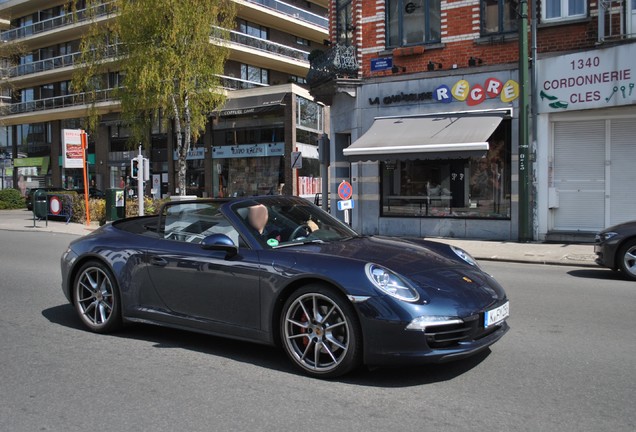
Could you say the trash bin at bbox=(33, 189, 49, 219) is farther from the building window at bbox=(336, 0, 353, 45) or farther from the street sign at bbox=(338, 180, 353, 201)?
the street sign at bbox=(338, 180, 353, 201)

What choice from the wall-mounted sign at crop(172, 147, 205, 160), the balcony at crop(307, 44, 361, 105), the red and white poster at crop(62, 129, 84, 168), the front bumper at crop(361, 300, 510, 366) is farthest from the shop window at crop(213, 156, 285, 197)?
the front bumper at crop(361, 300, 510, 366)

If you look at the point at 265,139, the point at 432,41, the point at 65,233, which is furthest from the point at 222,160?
the point at 432,41

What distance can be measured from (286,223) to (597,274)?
23.2 ft

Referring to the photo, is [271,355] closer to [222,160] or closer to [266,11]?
[222,160]

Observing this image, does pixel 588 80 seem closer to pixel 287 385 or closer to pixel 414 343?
pixel 414 343

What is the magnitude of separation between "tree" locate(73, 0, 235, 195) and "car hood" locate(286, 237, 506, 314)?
770 inches

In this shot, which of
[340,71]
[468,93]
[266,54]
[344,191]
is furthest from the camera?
[266,54]

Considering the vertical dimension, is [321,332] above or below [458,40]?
below

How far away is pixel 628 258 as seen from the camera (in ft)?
30.2

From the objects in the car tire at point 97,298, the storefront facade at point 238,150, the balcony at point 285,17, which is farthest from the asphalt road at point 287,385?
the balcony at point 285,17

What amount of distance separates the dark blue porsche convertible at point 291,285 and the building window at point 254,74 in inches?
1243

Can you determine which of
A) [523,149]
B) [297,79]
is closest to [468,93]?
[523,149]

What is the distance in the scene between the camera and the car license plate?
168 inches

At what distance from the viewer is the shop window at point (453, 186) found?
15.8 meters
